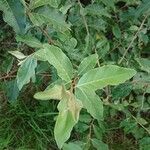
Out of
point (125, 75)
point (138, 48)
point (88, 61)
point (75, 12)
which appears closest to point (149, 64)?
point (75, 12)

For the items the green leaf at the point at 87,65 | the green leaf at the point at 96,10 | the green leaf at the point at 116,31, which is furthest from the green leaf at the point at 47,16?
the green leaf at the point at 116,31

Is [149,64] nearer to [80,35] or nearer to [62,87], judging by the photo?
[80,35]

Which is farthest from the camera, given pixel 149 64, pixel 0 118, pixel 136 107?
pixel 0 118

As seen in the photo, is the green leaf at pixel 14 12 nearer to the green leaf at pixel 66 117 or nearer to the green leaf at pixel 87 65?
the green leaf at pixel 87 65

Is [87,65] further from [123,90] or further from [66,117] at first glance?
[123,90]

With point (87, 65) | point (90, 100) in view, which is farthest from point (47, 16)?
point (90, 100)

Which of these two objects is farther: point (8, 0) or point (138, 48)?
point (138, 48)

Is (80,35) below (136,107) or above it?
above
